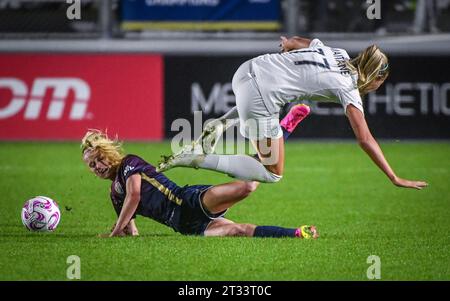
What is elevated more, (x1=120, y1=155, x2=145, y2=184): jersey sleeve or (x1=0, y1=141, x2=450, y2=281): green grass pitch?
(x1=120, y1=155, x2=145, y2=184): jersey sleeve

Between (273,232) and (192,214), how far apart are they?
0.66 metres

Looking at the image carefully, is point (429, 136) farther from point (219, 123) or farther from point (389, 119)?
point (219, 123)

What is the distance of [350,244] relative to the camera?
26.7 ft

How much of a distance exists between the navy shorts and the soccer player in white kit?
0.23 meters

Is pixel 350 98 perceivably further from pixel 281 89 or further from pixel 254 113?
pixel 254 113

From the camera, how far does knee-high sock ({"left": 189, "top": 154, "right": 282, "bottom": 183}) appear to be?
8.02 metres

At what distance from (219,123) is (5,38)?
8.56m

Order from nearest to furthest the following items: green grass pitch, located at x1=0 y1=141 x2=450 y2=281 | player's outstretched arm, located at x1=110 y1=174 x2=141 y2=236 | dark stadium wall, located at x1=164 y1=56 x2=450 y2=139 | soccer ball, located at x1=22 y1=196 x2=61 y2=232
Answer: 1. green grass pitch, located at x1=0 y1=141 x2=450 y2=281
2. player's outstretched arm, located at x1=110 y1=174 x2=141 y2=236
3. soccer ball, located at x1=22 y1=196 x2=61 y2=232
4. dark stadium wall, located at x1=164 y1=56 x2=450 y2=139

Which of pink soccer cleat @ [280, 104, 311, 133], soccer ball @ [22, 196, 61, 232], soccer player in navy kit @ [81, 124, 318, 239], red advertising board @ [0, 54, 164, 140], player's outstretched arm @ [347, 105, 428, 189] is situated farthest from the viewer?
Answer: red advertising board @ [0, 54, 164, 140]

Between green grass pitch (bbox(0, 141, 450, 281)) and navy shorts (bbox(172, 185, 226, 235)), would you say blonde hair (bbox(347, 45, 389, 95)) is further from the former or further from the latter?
navy shorts (bbox(172, 185, 226, 235))

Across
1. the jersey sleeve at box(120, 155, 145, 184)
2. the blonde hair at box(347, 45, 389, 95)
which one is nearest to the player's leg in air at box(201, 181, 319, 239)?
the jersey sleeve at box(120, 155, 145, 184)

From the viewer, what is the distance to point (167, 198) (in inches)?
324

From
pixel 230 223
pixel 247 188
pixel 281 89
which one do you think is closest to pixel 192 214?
pixel 230 223

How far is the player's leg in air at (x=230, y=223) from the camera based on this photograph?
26.5 feet
